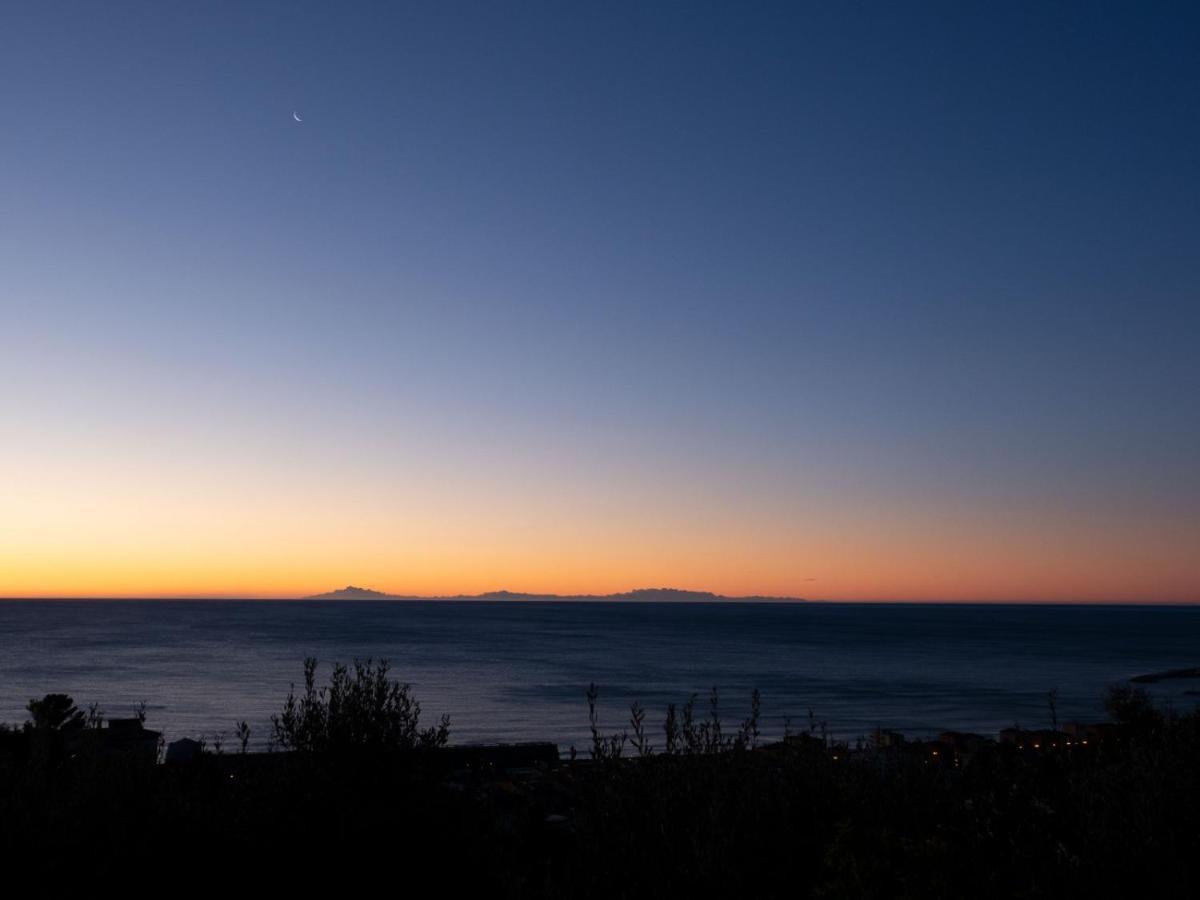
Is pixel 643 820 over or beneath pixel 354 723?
beneath

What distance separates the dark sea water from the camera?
5750 centimetres

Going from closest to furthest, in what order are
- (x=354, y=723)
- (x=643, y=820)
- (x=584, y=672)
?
(x=643, y=820)
(x=354, y=723)
(x=584, y=672)

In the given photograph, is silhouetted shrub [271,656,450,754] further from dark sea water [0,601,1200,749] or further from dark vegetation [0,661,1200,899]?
dark sea water [0,601,1200,749]

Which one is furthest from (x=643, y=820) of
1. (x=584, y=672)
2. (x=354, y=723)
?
(x=584, y=672)

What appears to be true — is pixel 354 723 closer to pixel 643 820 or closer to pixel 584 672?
pixel 643 820

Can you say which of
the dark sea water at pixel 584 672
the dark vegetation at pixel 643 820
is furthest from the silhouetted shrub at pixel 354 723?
the dark sea water at pixel 584 672

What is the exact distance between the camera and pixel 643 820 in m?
6.54

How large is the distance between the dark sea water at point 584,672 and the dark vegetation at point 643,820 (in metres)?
25.0

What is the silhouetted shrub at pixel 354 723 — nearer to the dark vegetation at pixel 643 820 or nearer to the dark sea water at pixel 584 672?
the dark vegetation at pixel 643 820

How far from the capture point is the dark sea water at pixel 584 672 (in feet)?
189

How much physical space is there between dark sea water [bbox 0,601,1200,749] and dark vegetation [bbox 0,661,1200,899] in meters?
25.0

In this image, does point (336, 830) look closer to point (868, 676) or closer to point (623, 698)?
point (623, 698)

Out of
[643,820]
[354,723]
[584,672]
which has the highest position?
[354,723]

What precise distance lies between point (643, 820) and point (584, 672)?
278 ft
